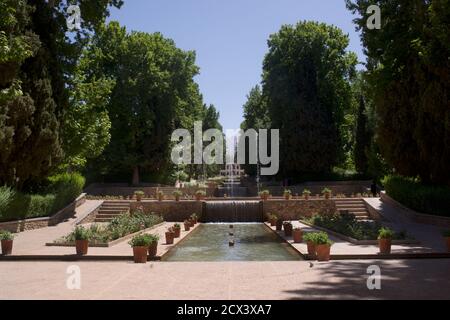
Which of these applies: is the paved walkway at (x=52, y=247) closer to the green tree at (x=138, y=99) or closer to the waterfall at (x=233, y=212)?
the waterfall at (x=233, y=212)

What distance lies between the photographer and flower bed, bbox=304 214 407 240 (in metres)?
16.0

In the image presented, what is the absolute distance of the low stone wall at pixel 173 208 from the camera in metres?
27.7

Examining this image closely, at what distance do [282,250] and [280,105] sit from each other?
2869cm

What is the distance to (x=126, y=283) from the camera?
9547mm

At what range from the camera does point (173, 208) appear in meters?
27.8

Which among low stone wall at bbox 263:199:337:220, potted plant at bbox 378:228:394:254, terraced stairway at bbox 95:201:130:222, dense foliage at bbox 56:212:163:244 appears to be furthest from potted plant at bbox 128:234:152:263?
low stone wall at bbox 263:199:337:220

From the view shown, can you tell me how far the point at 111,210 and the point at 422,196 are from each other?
17.6m

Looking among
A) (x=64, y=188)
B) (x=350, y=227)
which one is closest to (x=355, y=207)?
(x=350, y=227)

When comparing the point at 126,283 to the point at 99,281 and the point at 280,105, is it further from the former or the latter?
the point at 280,105

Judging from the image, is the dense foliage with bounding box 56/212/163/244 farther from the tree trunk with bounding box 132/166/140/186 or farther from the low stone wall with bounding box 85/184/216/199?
the tree trunk with bounding box 132/166/140/186

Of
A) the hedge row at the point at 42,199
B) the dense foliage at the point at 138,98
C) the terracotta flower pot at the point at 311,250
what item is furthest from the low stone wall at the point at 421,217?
the dense foliage at the point at 138,98

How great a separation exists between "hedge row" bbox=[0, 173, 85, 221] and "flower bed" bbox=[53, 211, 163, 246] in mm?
3626

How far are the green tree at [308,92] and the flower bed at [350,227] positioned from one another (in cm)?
1925
